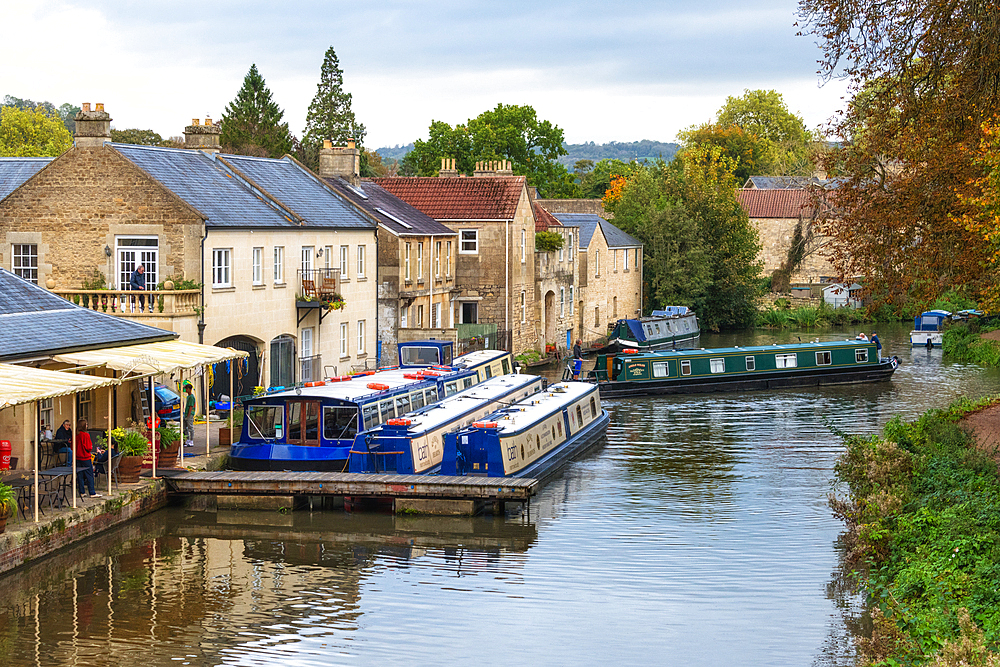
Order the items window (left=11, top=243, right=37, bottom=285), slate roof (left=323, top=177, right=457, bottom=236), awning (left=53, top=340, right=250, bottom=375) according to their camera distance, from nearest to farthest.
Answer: awning (left=53, top=340, right=250, bottom=375) < window (left=11, top=243, right=37, bottom=285) < slate roof (left=323, top=177, right=457, bottom=236)

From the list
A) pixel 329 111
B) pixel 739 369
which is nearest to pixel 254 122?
pixel 329 111

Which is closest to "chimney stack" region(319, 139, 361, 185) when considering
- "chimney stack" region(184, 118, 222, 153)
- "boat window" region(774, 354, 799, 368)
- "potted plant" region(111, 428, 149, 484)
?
"chimney stack" region(184, 118, 222, 153)

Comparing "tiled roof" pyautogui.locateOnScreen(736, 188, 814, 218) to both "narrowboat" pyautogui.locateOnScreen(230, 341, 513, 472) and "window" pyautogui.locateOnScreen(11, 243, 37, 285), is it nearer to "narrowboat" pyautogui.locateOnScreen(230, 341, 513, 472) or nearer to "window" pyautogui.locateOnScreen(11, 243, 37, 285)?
"window" pyautogui.locateOnScreen(11, 243, 37, 285)

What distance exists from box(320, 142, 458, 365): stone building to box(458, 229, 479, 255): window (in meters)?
0.33

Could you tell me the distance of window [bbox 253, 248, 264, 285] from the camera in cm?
3297

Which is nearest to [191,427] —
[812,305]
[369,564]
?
[369,564]

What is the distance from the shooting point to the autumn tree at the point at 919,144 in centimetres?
1842

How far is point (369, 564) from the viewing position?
786 inches

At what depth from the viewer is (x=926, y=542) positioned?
1655 centimetres

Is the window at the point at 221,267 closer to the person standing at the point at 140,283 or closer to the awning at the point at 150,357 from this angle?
the person standing at the point at 140,283

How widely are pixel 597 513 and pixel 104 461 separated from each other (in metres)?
9.65

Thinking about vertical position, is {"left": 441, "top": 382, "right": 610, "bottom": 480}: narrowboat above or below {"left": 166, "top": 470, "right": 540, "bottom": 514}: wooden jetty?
above

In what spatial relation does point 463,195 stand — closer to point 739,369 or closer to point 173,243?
point 739,369

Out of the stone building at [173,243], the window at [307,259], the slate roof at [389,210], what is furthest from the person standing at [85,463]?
the slate roof at [389,210]
